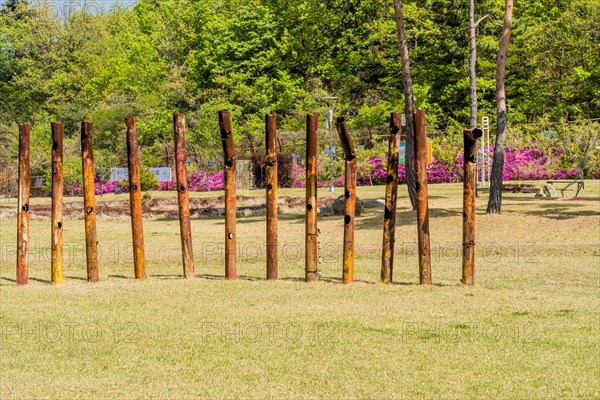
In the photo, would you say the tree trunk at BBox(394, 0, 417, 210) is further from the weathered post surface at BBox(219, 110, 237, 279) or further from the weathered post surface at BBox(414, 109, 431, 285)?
the weathered post surface at BBox(414, 109, 431, 285)

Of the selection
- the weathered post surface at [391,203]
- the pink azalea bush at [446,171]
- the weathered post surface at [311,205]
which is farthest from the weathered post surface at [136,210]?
the pink azalea bush at [446,171]

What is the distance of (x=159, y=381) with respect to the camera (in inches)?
324

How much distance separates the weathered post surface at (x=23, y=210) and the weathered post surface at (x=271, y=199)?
3991mm

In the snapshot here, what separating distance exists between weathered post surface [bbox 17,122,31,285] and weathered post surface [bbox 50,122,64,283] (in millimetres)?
462

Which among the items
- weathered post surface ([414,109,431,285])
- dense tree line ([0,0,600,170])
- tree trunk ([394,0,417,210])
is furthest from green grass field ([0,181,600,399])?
dense tree line ([0,0,600,170])

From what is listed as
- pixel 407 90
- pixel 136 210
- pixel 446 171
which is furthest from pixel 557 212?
pixel 446 171

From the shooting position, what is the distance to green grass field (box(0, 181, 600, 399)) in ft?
26.6

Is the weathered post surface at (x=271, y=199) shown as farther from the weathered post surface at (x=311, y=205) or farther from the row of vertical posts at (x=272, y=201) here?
the weathered post surface at (x=311, y=205)

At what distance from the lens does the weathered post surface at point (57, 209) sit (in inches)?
570

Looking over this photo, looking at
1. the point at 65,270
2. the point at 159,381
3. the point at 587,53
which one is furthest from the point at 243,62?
the point at 159,381

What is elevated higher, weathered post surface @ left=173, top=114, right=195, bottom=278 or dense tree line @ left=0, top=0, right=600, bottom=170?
dense tree line @ left=0, top=0, right=600, bottom=170

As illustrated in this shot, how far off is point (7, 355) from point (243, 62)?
6202 cm

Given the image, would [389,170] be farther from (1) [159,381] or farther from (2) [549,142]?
(2) [549,142]

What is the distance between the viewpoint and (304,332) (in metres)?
10.2
